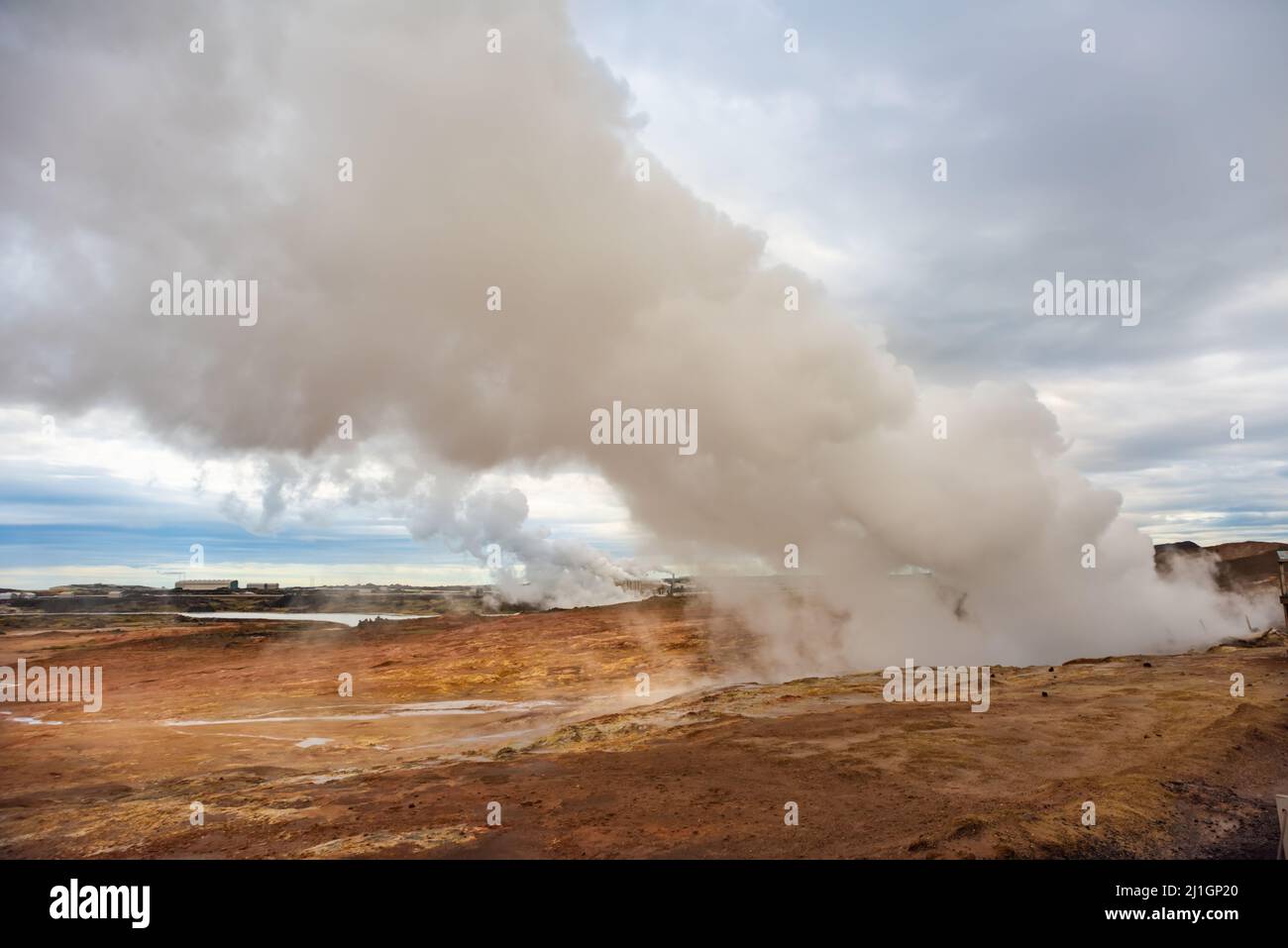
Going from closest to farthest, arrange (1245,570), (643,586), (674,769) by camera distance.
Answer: (674,769) < (1245,570) < (643,586)

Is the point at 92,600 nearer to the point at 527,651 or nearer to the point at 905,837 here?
the point at 527,651

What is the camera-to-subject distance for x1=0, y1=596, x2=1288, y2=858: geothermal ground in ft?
29.6

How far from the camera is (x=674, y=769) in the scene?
Result: 1288 centimetres

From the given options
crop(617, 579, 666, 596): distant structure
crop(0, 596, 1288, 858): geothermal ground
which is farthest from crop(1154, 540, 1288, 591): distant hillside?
crop(617, 579, 666, 596): distant structure

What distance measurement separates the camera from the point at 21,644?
4969 cm

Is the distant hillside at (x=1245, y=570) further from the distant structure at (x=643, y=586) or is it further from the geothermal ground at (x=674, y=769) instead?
the distant structure at (x=643, y=586)

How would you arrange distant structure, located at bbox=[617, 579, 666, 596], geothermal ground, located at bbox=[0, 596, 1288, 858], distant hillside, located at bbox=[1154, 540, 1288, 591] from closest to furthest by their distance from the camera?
geothermal ground, located at bbox=[0, 596, 1288, 858] → distant hillside, located at bbox=[1154, 540, 1288, 591] → distant structure, located at bbox=[617, 579, 666, 596]

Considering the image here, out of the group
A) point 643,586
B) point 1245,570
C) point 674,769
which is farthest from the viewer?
point 643,586

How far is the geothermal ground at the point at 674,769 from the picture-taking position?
356 inches

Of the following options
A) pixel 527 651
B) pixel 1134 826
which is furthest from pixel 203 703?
pixel 1134 826

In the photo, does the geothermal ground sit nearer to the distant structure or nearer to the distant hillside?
the distant hillside
